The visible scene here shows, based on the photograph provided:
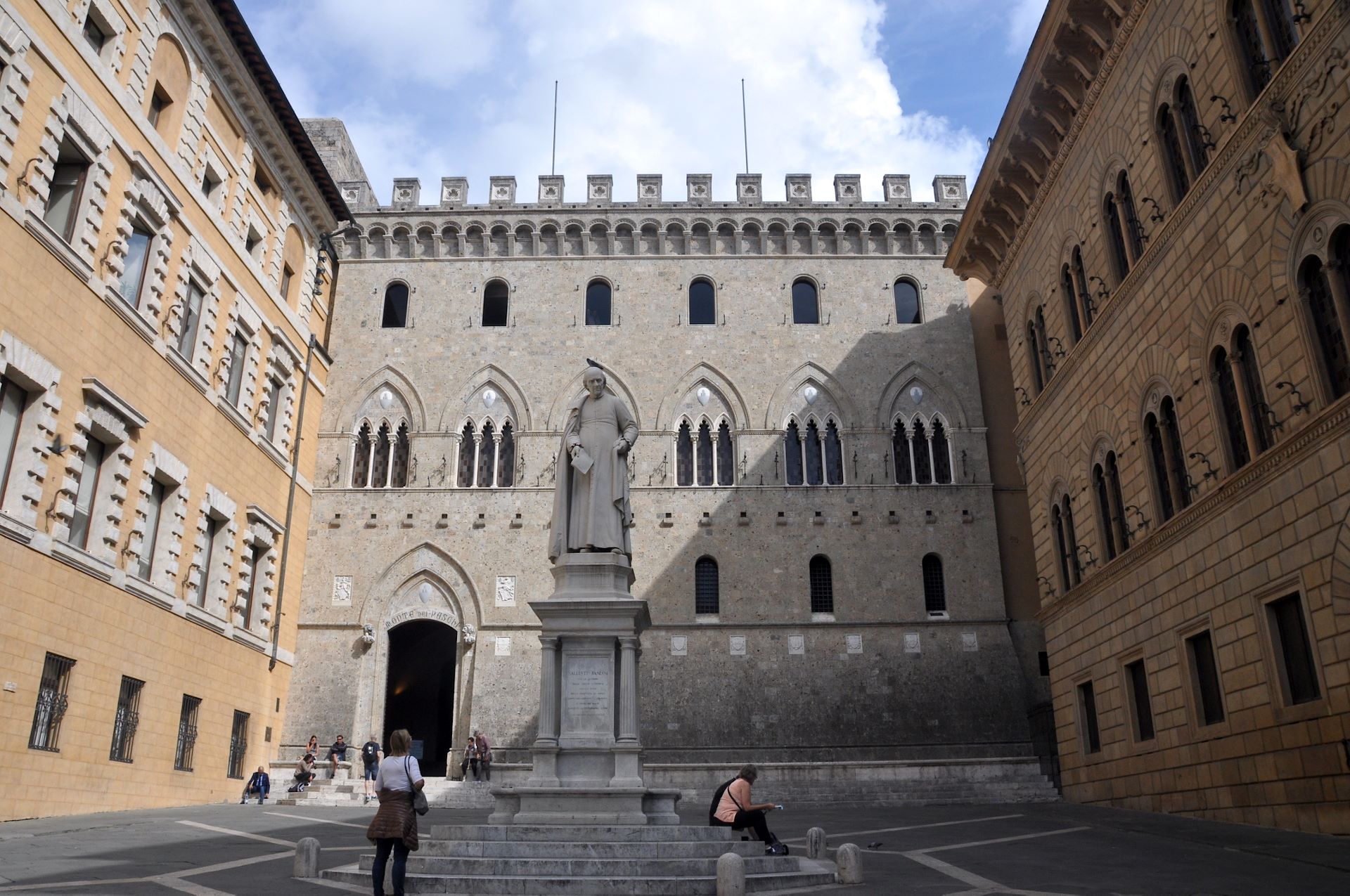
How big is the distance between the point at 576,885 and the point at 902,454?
881 inches

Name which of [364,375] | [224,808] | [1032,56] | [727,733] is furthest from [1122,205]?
[364,375]

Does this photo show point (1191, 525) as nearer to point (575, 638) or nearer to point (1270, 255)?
point (1270, 255)

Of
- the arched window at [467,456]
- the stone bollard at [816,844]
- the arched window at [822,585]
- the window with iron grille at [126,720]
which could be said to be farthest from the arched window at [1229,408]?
the arched window at [467,456]

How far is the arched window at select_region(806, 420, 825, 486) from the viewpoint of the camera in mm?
29203

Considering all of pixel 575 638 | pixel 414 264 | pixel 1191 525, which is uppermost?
pixel 414 264

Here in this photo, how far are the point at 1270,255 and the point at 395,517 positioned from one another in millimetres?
22118

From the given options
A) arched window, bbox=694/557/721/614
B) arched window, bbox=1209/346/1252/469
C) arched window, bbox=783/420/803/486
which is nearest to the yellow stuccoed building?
arched window, bbox=694/557/721/614

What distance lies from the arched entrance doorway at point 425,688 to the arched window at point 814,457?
11.4 m

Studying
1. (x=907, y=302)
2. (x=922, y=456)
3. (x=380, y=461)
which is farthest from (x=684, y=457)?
(x=380, y=461)

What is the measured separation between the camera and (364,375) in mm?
30156

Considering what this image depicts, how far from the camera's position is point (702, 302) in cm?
3144

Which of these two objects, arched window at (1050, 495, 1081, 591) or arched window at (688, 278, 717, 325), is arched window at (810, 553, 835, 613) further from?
arched window at (1050, 495, 1081, 591)

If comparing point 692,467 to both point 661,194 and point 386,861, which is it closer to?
point 661,194

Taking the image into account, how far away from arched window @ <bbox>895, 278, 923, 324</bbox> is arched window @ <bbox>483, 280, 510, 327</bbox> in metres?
11.7
